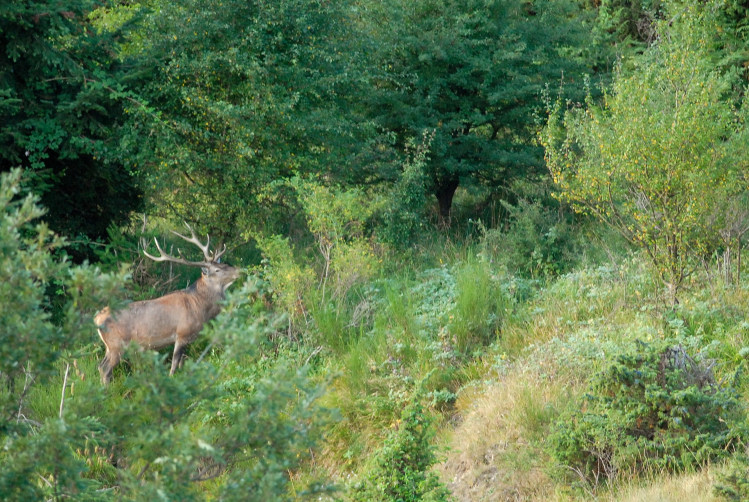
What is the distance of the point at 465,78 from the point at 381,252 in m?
4.13

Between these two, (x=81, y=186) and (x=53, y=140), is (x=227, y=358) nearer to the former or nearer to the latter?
(x=53, y=140)

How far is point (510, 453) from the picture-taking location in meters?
7.18

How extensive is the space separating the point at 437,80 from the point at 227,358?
11.6 meters

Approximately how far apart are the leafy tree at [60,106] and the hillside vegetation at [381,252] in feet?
0.18

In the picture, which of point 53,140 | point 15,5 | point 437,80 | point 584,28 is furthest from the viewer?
point 584,28

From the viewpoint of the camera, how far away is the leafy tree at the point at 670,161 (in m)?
8.84

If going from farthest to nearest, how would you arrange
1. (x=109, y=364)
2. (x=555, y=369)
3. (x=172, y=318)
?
(x=172, y=318) → (x=109, y=364) → (x=555, y=369)

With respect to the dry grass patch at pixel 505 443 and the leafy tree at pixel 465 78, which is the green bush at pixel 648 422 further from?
the leafy tree at pixel 465 78

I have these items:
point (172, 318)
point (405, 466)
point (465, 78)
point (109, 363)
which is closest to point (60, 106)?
point (172, 318)

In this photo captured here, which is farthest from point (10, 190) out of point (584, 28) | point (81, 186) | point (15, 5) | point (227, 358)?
point (584, 28)

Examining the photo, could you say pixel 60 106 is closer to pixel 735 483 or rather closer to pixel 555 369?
pixel 555 369

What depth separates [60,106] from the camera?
10938mm

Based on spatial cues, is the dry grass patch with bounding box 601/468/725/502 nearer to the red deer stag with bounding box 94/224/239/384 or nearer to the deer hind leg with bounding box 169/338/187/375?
the red deer stag with bounding box 94/224/239/384

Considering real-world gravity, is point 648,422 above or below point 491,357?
above
